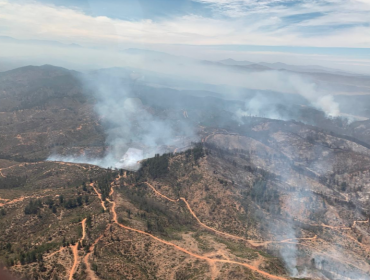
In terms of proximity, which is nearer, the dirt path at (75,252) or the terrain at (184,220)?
the dirt path at (75,252)

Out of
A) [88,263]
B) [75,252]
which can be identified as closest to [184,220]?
[75,252]

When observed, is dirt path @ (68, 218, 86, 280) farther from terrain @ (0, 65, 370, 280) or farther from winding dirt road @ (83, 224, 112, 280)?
winding dirt road @ (83, 224, 112, 280)

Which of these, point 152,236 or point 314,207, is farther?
point 314,207

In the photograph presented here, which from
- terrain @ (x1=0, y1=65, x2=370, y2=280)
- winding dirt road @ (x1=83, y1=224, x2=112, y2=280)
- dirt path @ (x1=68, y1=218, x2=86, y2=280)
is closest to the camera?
winding dirt road @ (x1=83, y1=224, x2=112, y2=280)

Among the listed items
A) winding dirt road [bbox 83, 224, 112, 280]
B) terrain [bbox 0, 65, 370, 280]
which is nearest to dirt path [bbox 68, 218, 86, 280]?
terrain [bbox 0, 65, 370, 280]

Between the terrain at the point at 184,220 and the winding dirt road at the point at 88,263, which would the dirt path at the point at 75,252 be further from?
the winding dirt road at the point at 88,263

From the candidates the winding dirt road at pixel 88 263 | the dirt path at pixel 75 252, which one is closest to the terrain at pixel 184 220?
the winding dirt road at pixel 88 263

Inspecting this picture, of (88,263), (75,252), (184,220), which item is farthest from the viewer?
(184,220)

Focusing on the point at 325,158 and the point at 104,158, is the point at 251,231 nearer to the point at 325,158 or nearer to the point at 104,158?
the point at 104,158

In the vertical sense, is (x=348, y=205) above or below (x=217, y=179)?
below

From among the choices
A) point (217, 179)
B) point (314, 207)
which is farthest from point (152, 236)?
point (314, 207)

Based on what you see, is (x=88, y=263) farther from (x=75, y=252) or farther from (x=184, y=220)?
(x=184, y=220)
